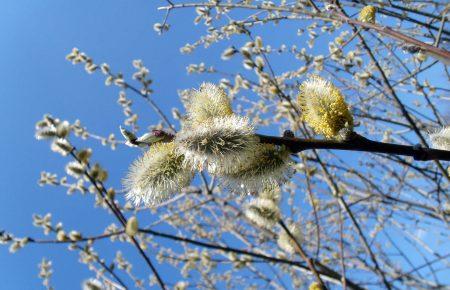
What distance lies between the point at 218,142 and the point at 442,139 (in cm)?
→ 99

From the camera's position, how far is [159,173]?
154cm

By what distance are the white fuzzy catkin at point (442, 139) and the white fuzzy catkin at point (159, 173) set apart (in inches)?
41.7

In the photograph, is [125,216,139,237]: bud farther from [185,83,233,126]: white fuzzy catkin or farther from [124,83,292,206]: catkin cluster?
[185,83,233,126]: white fuzzy catkin

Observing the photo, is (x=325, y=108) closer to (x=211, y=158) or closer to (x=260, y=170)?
(x=260, y=170)

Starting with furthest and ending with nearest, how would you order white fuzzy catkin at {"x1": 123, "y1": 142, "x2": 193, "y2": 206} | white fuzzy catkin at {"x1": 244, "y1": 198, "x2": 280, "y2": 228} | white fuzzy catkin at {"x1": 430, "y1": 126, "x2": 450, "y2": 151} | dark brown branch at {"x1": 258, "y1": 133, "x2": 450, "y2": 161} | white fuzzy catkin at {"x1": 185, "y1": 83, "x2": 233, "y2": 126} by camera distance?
white fuzzy catkin at {"x1": 244, "y1": 198, "x2": 280, "y2": 228} < white fuzzy catkin at {"x1": 430, "y1": 126, "x2": 450, "y2": 151} < white fuzzy catkin at {"x1": 185, "y1": 83, "x2": 233, "y2": 126} < white fuzzy catkin at {"x1": 123, "y1": 142, "x2": 193, "y2": 206} < dark brown branch at {"x1": 258, "y1": 133, "x2": 450, "y2": 161}

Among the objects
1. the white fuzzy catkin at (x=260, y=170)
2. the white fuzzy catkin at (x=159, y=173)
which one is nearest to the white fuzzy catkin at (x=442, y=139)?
the white fuzzy catkin at (x=260, y=170)

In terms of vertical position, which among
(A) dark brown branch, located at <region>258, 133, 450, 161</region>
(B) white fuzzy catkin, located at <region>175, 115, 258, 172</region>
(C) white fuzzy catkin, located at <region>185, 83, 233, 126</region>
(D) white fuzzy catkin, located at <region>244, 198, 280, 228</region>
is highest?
(D) white fuzzy catkin, located at <region>244, 198, 280, 228</region>

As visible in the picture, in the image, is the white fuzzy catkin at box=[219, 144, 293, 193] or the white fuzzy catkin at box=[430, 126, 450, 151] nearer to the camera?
the white fuzzy catkin at box=[219, 144, 293, 193]

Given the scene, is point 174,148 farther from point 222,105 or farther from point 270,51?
point 270,51

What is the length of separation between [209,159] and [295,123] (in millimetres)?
1676

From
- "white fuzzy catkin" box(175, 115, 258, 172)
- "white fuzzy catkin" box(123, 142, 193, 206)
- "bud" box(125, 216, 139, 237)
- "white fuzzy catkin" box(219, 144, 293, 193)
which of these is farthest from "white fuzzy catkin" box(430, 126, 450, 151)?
"bud" box(125, 216, 139, 237)

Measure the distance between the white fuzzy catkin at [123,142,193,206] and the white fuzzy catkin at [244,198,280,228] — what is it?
122cm

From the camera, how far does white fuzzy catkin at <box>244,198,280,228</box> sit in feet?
8.95

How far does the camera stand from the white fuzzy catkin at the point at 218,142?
1.46 m
